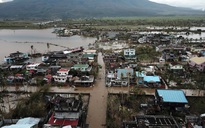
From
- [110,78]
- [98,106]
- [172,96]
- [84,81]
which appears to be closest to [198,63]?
[172,96]

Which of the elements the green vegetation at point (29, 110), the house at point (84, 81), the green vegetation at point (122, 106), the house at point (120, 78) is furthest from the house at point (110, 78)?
the green vegetation at point (29, 110)

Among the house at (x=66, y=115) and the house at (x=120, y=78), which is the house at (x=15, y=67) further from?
the house at (x=66, y=115)

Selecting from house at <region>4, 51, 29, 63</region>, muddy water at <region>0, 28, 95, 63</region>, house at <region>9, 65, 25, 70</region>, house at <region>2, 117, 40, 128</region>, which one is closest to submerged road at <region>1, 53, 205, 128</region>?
house at <region>2, 117, 40, 128</region>

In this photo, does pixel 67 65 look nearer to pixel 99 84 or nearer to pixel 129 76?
pixel 99 84

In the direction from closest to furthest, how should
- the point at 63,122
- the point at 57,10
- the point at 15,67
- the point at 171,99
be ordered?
the point at 63,122
the point at 171,99
the point at 15,67
the point at 57,10

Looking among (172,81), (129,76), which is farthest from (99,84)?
(172,81)

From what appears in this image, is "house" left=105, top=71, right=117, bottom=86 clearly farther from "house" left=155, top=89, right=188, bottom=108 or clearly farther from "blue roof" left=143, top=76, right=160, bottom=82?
"house" left=155, top=89, right=188, bottom=108

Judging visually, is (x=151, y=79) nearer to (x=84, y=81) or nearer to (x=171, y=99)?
(x=171, y=99)

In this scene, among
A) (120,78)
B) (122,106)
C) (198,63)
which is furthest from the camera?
(198,63)
